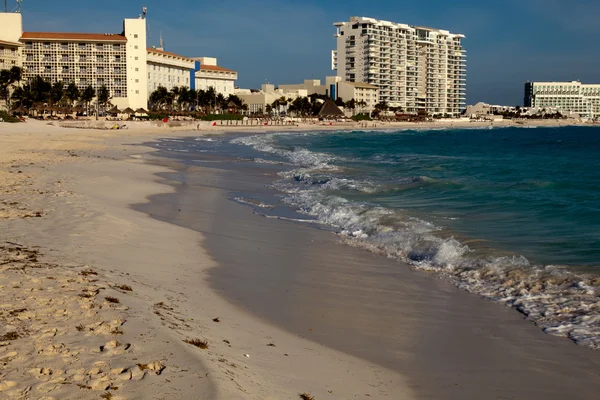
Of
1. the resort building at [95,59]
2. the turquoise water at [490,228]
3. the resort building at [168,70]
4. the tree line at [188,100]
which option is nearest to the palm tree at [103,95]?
the resort building at [95,59]

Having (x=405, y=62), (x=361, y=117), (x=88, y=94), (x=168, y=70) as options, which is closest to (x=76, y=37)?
(x=88, y=94)

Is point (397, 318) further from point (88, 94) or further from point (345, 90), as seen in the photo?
point (345, 90)

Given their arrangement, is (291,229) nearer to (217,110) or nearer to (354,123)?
(217,110)

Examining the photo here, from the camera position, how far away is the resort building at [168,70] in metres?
95.2

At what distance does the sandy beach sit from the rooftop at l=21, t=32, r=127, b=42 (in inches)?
3275

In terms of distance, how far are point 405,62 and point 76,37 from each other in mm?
99780

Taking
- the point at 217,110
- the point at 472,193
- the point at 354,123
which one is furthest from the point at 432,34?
the point at 472,193

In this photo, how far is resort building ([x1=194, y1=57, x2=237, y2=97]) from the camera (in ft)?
382

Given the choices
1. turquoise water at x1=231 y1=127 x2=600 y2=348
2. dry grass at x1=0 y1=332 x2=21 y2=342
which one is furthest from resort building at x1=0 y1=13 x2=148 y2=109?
dry grass at x1=0 y1=332 x2=21 y2=342

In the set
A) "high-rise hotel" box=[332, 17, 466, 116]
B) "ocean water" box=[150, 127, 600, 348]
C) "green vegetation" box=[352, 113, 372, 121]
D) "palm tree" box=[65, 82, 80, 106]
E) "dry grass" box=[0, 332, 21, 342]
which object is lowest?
"ocean water" box=[150, 127, 600, 348]

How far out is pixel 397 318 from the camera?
6.79 m

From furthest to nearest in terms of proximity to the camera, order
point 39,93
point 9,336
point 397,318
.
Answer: point 39,93 < point 397,318 < point 9,336

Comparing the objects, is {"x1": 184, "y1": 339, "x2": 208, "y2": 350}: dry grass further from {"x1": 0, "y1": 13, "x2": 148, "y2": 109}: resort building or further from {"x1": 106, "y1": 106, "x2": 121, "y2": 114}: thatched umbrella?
{"x1": 0, "y1": 13, "x2": 148, "y2": 109}: resort building

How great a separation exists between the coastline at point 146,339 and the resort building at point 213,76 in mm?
110146
